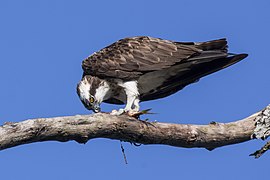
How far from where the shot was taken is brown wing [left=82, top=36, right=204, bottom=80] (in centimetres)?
1085

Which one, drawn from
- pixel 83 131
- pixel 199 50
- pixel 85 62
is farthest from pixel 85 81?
pixel 83 131

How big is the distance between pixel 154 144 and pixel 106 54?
3197mm

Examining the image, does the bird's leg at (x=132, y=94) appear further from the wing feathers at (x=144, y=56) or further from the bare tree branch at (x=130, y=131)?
the bare tree branch at (x=130, y=131)

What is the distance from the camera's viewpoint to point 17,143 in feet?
21.7

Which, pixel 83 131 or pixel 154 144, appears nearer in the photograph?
pixel 83 131

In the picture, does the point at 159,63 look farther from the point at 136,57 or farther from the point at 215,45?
the point at 215,45

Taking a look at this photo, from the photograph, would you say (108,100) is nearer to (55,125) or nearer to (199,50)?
(199,50)

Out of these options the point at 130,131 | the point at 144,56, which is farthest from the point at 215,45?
the point at 130,131

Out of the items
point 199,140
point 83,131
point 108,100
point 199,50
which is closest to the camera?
point 83,131

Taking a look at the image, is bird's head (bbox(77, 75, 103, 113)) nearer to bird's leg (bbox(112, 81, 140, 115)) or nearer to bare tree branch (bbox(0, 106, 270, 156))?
bird's leg (bbox(112, 81, 140, 115))

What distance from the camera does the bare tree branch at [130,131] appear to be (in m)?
6.71

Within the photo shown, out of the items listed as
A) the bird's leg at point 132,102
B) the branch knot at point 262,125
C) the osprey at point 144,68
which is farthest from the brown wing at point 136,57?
the branch knot at point 262,125

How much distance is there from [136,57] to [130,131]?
126 inches

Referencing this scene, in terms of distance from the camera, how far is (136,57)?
438 inches
